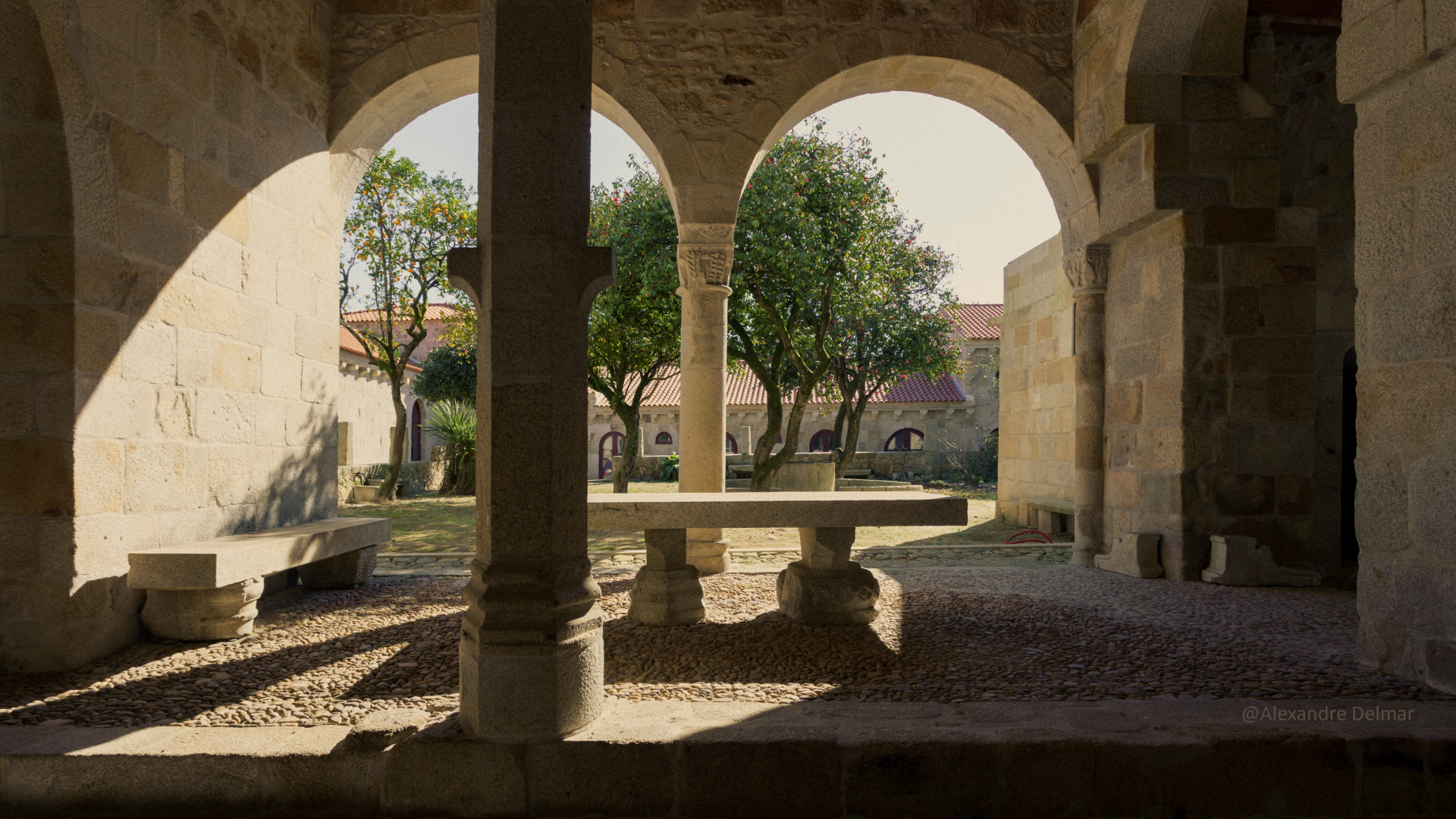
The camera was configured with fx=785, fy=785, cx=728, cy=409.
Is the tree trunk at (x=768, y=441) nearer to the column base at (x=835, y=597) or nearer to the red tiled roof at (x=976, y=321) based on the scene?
the column base at (x=835, y=597)

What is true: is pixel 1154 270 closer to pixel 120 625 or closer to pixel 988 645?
pixel 988 645

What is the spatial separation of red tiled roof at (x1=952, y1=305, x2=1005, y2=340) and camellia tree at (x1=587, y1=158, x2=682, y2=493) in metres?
9.85

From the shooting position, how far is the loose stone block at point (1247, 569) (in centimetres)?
471

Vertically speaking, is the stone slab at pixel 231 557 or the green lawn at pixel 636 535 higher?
the stone slab at pixel 231 557

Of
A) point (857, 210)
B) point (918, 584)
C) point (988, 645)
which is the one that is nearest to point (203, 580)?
point (988, 645)

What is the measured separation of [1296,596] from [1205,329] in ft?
5.32

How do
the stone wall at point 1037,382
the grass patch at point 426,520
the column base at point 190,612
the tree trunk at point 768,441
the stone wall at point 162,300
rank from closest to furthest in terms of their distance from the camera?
the stone wall at point 162,300
the column base at point 190,612
the grass patch at point 426,520
the stone wall at point 1037,382
the tree trunk at point 768,441

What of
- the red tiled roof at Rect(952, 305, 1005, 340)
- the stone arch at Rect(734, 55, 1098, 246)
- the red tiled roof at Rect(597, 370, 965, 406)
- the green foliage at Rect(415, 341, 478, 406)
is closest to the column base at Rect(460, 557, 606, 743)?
the stone arch at Rect(734, 55, 1098, 246)

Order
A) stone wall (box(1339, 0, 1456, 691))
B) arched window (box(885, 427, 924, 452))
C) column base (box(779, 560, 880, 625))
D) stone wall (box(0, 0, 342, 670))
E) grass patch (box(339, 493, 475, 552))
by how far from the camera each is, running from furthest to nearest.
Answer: arched window (box(885, 427, 924, 452)), grass patch (box(339, 493, 475, 552)), column base (box(779, 560, 880, 625)), stone wall (box(0, 0, 342, 670)), stone wall (box(1339, 0, 1456, 691))

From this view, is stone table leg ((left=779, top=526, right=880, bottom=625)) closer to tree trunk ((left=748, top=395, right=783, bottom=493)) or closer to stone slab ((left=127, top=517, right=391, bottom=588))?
stone slab ((left=127, top=517, right=391, bottom=588))

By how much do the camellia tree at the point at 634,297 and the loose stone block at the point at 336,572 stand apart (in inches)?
228

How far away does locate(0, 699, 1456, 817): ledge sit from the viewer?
7.22 ft

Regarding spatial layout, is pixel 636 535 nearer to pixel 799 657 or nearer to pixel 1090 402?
pixel 1090 402

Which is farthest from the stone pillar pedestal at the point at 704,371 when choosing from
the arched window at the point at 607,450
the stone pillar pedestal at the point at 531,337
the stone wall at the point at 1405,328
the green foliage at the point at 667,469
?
the arched window at the point at 607,450
